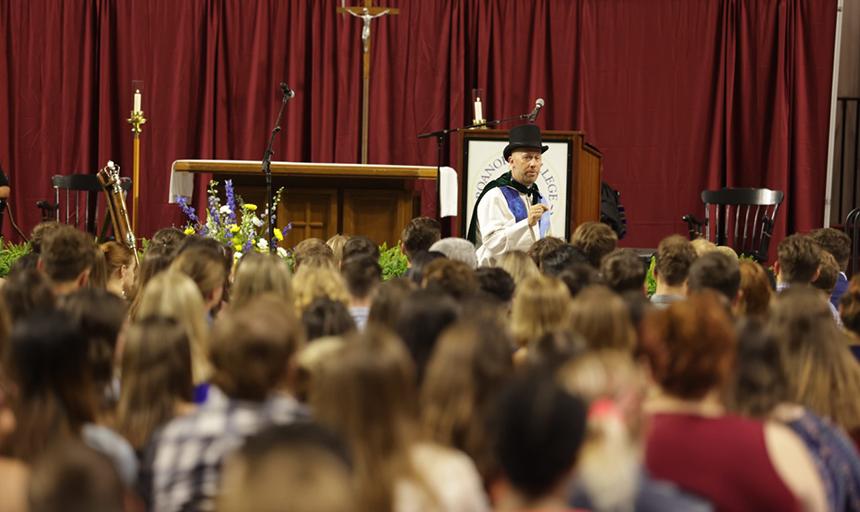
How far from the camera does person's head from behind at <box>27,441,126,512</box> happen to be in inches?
58.2

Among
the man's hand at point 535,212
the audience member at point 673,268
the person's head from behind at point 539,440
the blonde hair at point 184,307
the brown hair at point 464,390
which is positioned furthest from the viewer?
the man's hand at point 535,212

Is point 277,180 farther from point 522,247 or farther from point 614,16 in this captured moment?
point 614,16

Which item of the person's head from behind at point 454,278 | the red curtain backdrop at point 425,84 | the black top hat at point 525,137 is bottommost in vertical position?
the person's head from behind at point 454,278

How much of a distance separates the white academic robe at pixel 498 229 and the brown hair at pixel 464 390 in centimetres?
471

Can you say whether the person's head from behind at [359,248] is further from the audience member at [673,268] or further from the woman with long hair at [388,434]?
the woman with long hair at [388,434]

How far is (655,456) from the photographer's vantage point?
7.43 ft

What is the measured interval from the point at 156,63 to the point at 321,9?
6.21 feet

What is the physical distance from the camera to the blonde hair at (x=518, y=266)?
4852 millimetres

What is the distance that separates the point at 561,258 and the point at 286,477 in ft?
13.2

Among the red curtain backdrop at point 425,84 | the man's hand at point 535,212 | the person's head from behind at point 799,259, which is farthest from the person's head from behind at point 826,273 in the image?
the red curtain backdrop at point 425,84

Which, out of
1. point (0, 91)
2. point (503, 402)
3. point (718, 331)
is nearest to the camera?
point (503, 402)

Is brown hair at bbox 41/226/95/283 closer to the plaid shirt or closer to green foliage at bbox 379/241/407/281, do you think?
the plaid shirt

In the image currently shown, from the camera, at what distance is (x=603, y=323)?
3076 mm

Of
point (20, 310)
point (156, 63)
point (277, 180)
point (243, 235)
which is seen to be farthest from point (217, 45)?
point (20, 310)
